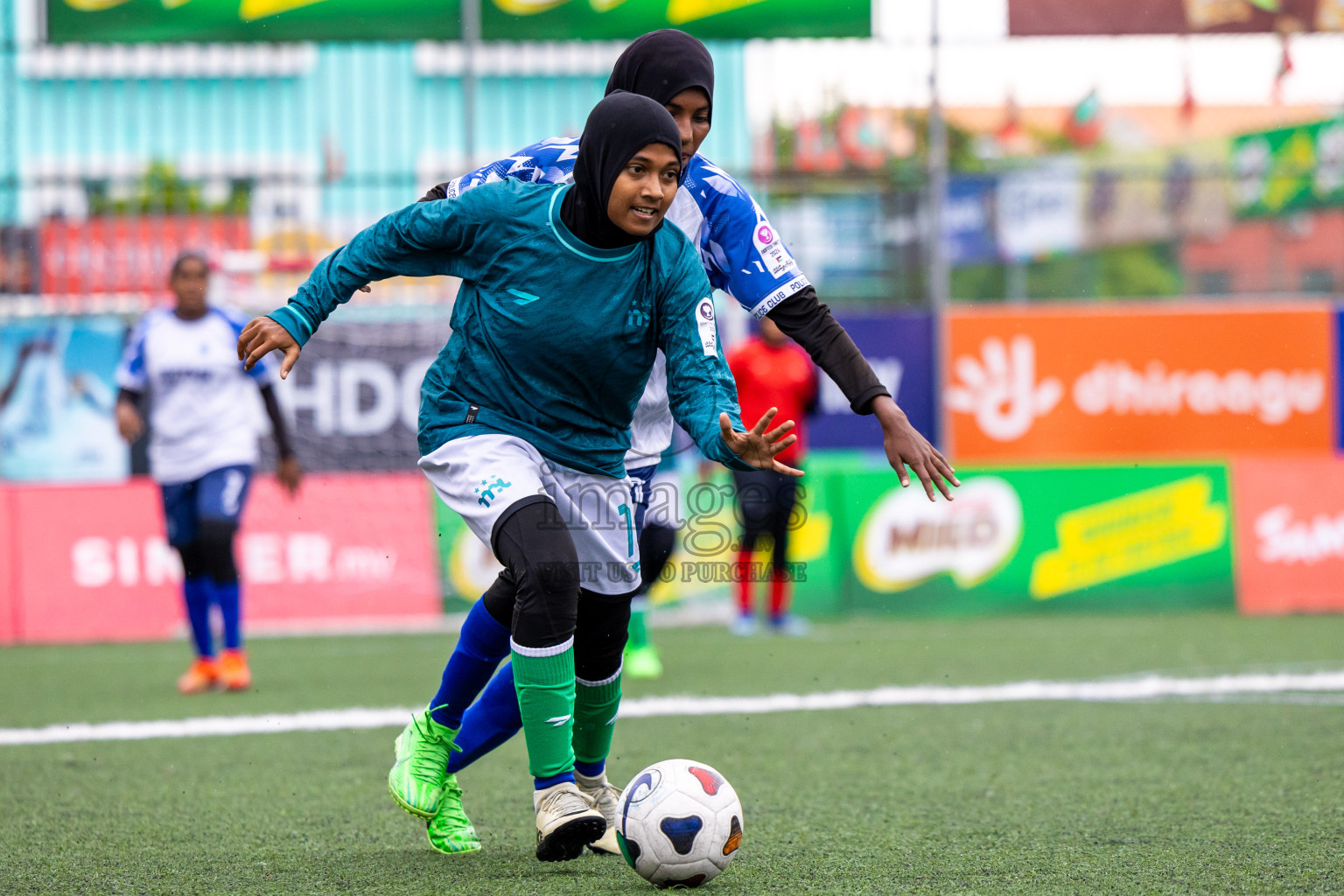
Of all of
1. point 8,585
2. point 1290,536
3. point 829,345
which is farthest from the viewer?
point 1290,536

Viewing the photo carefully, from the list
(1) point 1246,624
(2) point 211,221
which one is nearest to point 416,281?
(2) point 211,221

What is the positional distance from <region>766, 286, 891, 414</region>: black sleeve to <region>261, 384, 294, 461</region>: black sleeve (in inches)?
179

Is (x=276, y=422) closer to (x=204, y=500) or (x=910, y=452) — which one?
(x=204, y=500)

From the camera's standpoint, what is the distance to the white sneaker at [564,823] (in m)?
3.64

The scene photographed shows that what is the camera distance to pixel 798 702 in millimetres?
6941

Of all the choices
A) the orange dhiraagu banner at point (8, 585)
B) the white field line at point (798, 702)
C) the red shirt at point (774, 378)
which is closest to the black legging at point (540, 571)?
the white field line at point (798, 702)

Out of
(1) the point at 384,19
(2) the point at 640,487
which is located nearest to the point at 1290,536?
(1) the point at 384,19

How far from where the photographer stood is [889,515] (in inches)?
441

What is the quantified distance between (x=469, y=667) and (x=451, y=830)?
409mm

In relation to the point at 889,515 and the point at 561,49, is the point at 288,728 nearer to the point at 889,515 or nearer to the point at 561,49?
the point at 889,515

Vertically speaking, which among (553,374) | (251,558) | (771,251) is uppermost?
(771,251)

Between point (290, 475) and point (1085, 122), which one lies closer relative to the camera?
point (290, 475)

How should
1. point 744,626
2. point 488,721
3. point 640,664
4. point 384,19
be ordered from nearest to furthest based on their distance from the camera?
point 488,721 < point 640,664 < point 744,626 < point 384,19

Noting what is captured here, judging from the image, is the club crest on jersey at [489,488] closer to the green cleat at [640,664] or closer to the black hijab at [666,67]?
the black hijab at [666,67]
